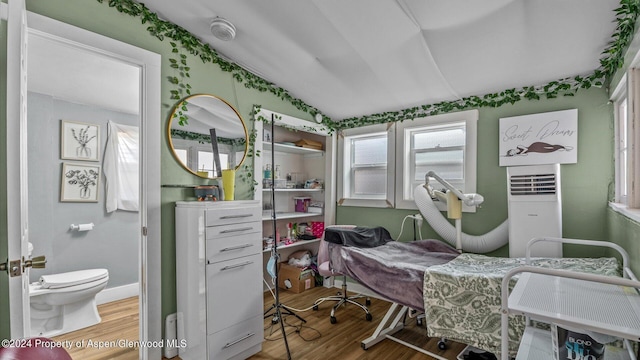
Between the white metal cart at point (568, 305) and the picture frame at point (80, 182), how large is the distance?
398cm

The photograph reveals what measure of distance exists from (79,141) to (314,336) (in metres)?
3.25

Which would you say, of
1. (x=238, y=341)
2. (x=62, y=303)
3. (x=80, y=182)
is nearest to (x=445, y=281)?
(x=238, y=341)

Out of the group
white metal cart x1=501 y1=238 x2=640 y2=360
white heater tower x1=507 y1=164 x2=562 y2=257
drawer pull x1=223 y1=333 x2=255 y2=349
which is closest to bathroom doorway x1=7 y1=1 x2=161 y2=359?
drawer pull x1=223 y1=333 x2=255 y2=349

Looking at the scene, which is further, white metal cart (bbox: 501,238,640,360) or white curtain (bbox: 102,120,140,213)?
white curtain (bbox: 102,120,140,213)

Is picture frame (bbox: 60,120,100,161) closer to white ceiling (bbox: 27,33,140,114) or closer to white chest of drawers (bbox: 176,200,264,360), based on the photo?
white ceiling (bbox: 27,33,140,114)

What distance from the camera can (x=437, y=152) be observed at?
10.7ft

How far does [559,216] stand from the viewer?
2232 mm

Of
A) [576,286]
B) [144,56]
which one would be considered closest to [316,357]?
[576,286]

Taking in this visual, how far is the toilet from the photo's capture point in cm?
258

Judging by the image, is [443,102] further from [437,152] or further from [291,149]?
[291,149]

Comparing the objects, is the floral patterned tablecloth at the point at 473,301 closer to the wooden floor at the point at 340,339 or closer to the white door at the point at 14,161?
the wooden floor at the point at 340,339

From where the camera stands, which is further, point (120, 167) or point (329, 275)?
point (120, 167)

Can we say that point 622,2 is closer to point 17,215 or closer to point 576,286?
point 576,286

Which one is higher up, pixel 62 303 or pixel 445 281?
pixel 445 281
